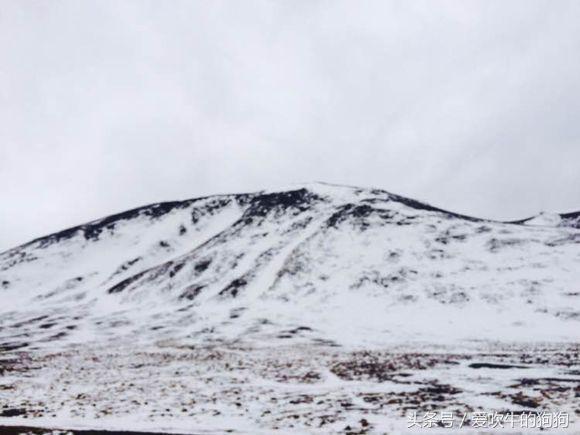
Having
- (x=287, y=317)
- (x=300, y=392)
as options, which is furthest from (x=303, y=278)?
(x=300, y=392)

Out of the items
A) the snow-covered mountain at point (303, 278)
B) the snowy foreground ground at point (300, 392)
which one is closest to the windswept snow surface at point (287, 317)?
the snowy foreground ground at point (300, 392)

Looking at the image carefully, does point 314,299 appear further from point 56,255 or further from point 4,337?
point 56,255

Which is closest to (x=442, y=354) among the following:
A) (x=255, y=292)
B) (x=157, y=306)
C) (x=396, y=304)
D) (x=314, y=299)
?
(x=396, y=304)

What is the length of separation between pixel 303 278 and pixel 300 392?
5691 cm

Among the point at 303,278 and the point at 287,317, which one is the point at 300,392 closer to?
the point at 287,317

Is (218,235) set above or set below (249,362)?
above

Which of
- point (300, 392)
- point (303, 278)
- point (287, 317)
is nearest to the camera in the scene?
point (300, 392)

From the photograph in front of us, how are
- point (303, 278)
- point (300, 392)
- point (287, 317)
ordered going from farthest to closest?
point (303, 278)
point (287, 317)
point (300, 392)

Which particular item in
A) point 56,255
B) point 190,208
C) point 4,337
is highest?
point 190,208

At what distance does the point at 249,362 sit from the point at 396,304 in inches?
1436

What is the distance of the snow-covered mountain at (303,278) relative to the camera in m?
53.2

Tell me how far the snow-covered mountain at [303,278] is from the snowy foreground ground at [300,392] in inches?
596

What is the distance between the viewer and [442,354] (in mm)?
32281

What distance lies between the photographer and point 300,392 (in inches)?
745
